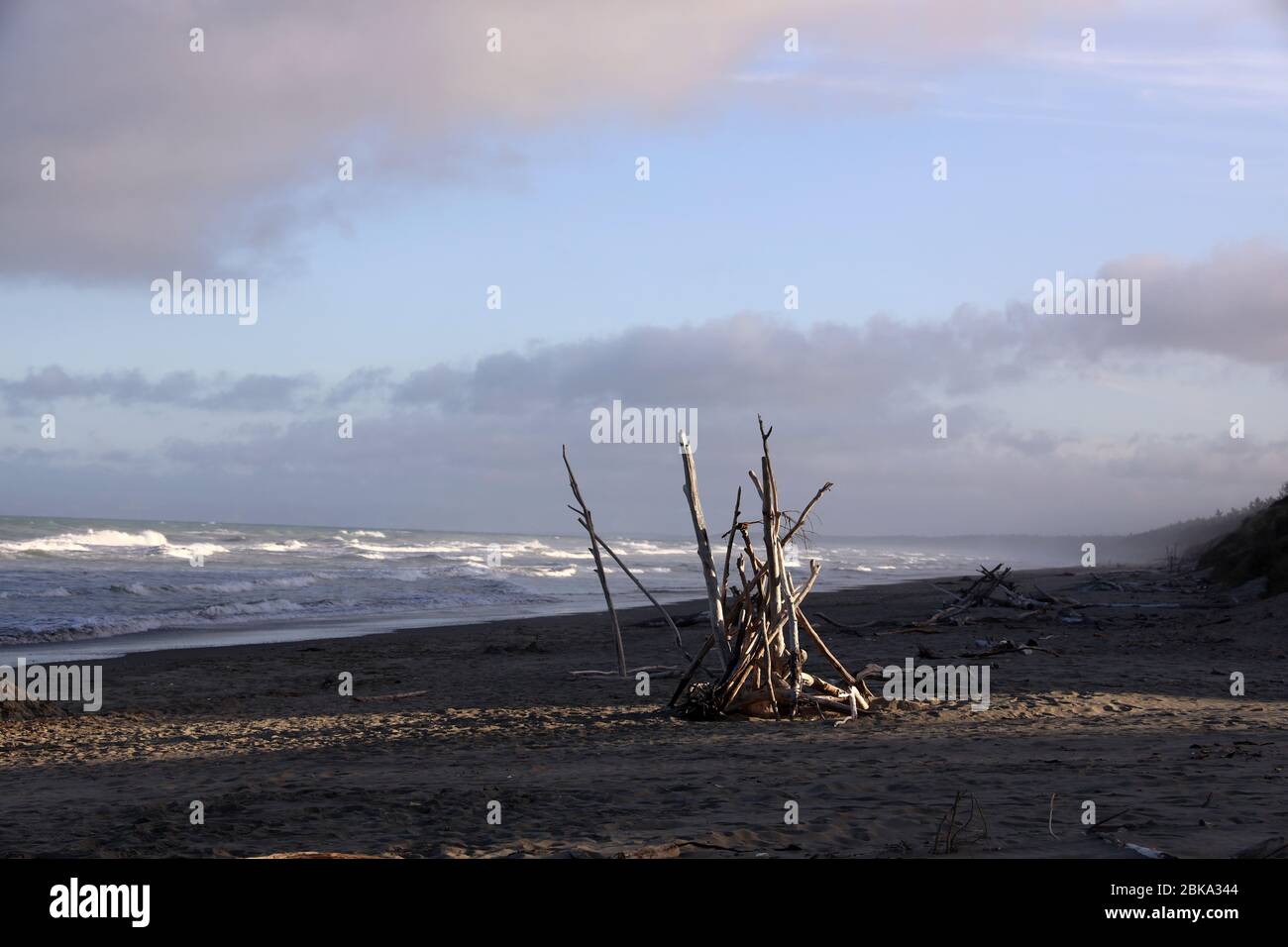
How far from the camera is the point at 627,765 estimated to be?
7.76 m

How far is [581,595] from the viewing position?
3219 centimetres

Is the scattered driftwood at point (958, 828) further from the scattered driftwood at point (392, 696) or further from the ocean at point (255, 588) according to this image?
the ocean at point (255, 588)

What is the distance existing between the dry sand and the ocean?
6.37 m

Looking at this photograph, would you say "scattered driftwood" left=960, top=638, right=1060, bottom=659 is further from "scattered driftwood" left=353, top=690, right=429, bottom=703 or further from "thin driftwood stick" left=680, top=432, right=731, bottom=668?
"scattered driftwood" left=353, top=690, right=429, bottom=703

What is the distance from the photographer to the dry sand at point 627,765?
218 inches

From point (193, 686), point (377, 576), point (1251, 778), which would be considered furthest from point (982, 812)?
point (377, 576)

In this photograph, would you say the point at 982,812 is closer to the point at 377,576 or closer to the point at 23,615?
the point at 23,615

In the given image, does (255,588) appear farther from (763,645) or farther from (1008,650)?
(763,645)

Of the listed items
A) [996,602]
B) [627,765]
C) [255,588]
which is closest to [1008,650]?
[996,602]

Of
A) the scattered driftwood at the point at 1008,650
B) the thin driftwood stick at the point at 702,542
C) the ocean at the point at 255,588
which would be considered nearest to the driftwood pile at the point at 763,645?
the thin driftwood stick at the point at 702,542

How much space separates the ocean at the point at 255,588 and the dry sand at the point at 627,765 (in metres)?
6.37

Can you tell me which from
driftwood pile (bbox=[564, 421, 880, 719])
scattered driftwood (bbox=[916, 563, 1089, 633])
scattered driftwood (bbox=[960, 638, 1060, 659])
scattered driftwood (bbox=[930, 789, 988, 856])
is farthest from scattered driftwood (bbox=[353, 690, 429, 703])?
scattered driftwood (bbox=[916, 563, 1089, 633])

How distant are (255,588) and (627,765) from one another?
24237 millimetres

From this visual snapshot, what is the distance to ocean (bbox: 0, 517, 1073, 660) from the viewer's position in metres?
20.6
